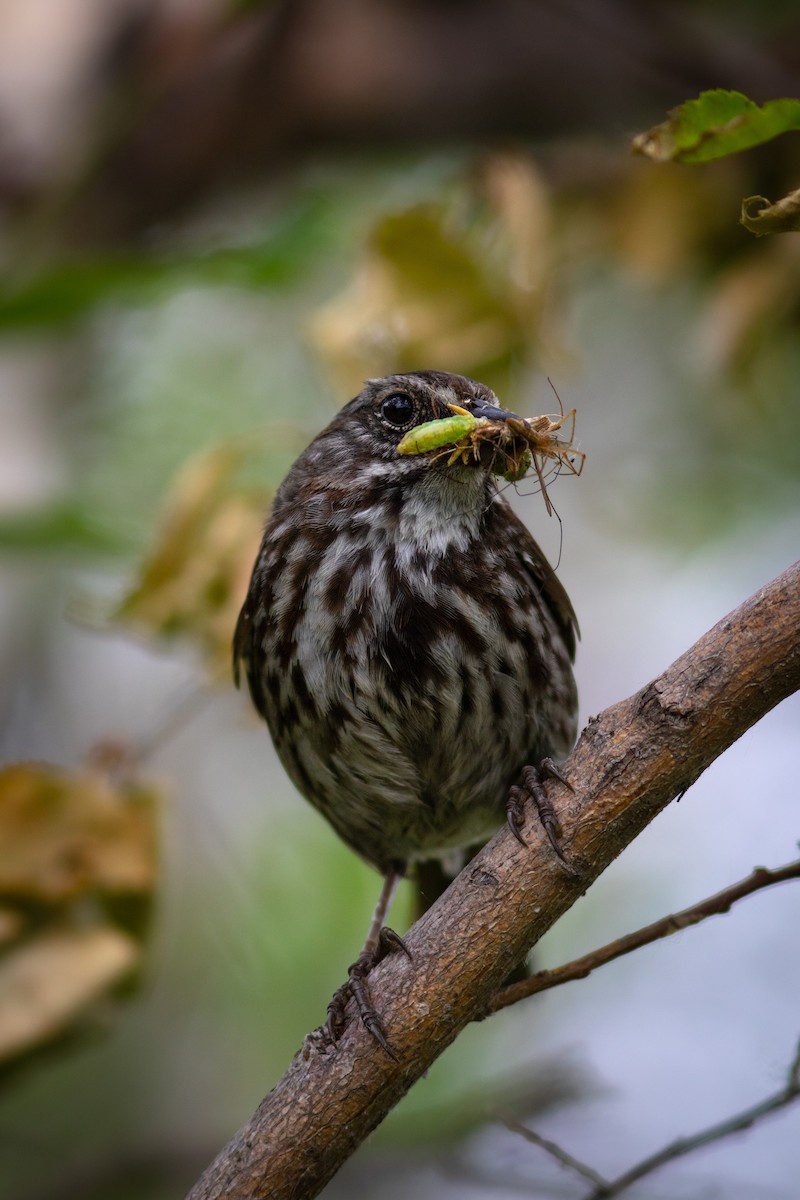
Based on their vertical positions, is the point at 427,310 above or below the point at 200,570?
above

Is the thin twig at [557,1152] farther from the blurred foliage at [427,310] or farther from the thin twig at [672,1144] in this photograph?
the blurred foliage at [427,310]

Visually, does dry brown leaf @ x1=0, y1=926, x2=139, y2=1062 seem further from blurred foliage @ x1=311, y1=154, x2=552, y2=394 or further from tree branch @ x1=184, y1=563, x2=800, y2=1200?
Answer: blurred foliage @ x1=311, y1=154, x2=552, y2=394

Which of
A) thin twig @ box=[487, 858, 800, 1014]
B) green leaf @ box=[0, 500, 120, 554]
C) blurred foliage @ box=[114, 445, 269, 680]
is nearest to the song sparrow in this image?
blurred foliage @ box=[114, 445, 269, 680]

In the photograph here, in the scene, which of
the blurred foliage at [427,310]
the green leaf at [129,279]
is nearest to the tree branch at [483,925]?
the green leaf at [129,279]

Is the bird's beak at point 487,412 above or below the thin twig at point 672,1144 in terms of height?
above

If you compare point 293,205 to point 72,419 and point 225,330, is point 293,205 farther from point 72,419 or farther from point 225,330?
point 225,330

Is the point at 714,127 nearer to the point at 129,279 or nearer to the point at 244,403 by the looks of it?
the point at 129,279

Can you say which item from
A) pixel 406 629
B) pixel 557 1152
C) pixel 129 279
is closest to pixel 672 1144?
pixel 557 1152

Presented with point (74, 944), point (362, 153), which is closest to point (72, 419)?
point (362, 153)
